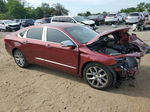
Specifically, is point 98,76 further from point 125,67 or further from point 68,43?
point 68,43

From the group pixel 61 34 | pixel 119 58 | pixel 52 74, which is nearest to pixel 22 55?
pixel 52 74

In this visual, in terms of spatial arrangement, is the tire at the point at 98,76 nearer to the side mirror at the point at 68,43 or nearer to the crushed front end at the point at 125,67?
the crushed front end at the point at 125,67

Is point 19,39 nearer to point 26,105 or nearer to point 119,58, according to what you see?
point 26,105

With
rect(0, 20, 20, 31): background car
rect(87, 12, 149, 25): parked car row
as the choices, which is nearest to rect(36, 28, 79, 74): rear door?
rect(87, 12, 149, 25): parked car row

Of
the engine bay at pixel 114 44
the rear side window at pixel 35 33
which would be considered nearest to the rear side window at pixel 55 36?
the rear side window at pixel 35 33

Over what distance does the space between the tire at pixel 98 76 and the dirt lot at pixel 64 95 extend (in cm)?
16

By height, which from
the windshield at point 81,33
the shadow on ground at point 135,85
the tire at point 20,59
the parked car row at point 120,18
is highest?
the parked car row at point 120,18

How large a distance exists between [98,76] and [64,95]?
3.12 ft

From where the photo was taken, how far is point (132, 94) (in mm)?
4125

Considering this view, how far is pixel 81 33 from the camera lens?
16.6 feet

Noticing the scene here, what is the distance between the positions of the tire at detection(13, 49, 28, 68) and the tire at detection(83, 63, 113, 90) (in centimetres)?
248

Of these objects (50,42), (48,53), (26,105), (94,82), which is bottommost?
(26,105)

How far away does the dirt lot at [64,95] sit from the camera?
367cm

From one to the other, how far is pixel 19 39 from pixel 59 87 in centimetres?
241
